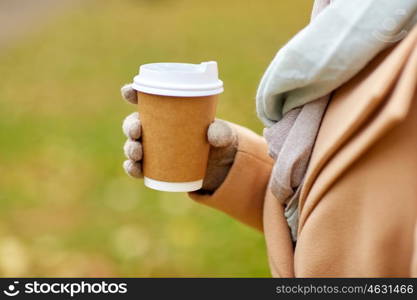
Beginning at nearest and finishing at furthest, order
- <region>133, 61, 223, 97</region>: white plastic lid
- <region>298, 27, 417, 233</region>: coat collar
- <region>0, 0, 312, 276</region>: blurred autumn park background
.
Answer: <region>298, 27, 417, 233</region>: coat collar < <region>133, 61, 223, 97</region>: white plastic lid < <region>0, 0, 312, 276</region>: blurred autumn park background

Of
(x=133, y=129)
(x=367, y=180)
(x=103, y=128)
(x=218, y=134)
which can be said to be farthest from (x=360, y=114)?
(x=103, y=128)

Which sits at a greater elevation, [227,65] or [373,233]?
[373,233]

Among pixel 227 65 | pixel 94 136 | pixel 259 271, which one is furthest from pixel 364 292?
pixel 227 65

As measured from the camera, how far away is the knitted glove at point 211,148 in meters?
1.36

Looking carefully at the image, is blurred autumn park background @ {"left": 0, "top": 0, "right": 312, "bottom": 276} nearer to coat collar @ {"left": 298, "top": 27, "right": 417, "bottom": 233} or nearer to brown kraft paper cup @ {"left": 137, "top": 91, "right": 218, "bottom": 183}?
brown kraft paper cup @ {"left": 137, "top": 91, "right": 218, "bottom": 183}

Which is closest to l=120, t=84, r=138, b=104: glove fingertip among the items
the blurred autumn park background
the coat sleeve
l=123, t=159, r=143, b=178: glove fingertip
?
l=123, t=159, r=143, b=178: glove fingertip

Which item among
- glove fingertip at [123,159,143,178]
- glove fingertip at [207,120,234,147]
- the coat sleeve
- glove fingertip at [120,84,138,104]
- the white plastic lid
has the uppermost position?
the white plastic lid

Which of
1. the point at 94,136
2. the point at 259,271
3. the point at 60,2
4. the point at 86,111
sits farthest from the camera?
the point at 60,2

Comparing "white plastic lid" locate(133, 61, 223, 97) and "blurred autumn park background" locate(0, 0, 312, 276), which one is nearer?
"white plastic lid" locate(133, 61, 223, 97)

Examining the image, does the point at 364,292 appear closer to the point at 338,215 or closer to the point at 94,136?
the point at 338,215

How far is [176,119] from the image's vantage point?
131 centimetres

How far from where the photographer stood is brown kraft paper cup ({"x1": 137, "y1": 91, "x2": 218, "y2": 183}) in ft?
4.28

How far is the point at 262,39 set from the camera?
5242 millimetres

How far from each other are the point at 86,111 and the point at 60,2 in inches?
109
